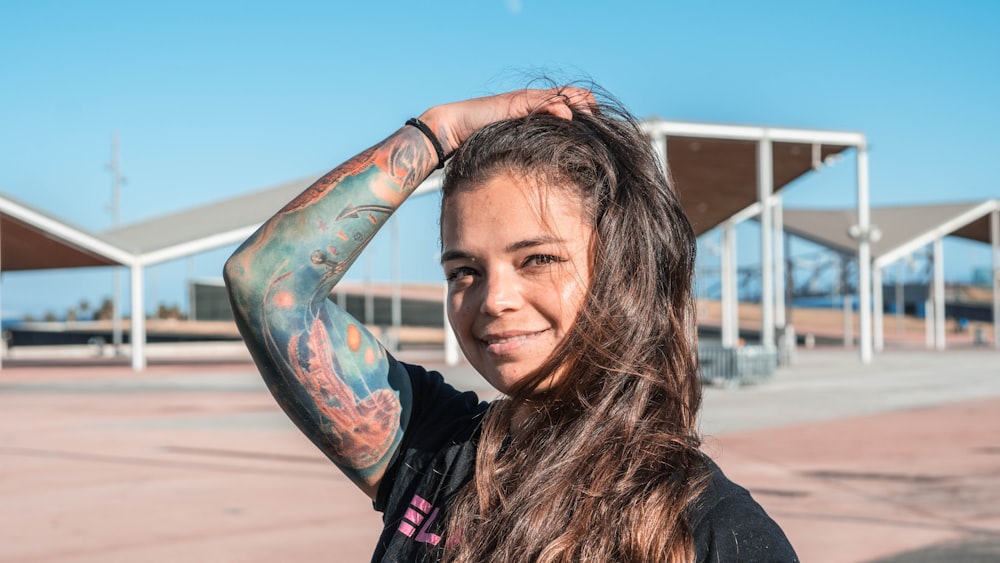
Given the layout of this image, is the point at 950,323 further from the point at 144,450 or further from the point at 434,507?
the point at 434,507

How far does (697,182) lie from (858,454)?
17249 mm

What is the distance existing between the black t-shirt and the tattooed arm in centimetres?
6

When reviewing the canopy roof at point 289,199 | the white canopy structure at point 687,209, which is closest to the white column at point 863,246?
the white canopy structure at point 687,209

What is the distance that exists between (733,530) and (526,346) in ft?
1.37

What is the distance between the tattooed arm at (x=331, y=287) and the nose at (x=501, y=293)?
310mm

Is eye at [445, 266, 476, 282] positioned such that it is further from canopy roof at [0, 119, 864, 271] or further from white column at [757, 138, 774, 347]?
white column at [757, 138, 774, 347]

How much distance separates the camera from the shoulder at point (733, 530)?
1177 mm

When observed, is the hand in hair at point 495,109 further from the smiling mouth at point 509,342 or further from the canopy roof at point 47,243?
the canopy roof at point 47,243

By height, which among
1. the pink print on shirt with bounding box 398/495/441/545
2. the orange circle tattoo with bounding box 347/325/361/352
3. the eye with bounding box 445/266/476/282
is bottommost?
the pink print on shirt with bounding box 398/495/441/545

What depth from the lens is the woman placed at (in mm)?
1280

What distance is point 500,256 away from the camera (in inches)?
57.1

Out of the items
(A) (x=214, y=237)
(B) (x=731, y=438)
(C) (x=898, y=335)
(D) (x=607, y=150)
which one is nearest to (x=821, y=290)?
(C) (x=898, y=335)

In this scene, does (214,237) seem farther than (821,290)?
No

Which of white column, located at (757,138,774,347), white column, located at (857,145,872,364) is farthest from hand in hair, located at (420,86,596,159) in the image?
white column, located at (857,145,872,364)
